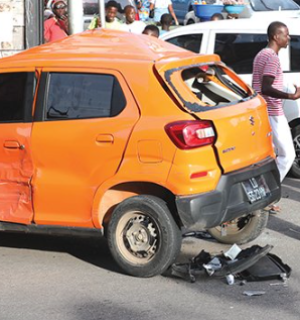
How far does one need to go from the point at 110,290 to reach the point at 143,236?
0.51m

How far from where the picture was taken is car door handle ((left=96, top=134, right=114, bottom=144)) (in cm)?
649

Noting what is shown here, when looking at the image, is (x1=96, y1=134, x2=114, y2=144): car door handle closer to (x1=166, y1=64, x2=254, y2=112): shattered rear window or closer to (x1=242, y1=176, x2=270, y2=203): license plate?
(x1=166, y1=64, x2=254, y2=112): shattered rear window

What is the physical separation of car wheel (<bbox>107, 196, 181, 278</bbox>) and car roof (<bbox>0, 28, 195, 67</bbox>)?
3.78 feet

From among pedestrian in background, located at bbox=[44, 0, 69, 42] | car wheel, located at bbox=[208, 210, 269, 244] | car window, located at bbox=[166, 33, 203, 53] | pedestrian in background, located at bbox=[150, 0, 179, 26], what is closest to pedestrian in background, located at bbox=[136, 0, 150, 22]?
pedestrian in background, located at bbox=[150, 0, 179, 26]

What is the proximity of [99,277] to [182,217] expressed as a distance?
87cm

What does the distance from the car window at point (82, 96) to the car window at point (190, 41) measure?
4497 millimetres

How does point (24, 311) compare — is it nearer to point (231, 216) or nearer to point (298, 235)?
point (231, 216)

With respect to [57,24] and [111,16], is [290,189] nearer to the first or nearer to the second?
[57,24]

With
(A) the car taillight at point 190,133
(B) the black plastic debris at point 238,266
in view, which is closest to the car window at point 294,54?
(B) the black plastic debris at point 238,266

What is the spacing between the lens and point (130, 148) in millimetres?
6402

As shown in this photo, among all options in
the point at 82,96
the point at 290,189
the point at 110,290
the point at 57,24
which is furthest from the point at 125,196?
the point at 57,24

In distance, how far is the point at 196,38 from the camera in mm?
11125

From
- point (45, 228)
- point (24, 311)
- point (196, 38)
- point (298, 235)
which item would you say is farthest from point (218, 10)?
point (24, 311)

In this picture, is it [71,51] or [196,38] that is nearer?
[71,51]
